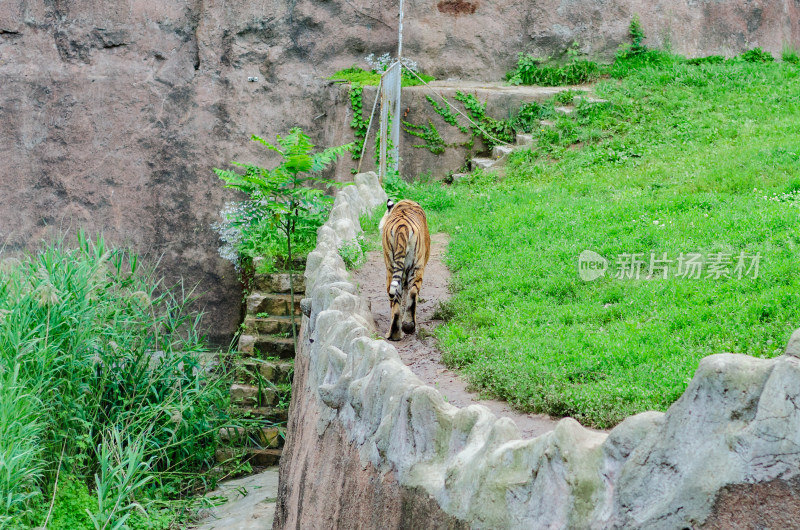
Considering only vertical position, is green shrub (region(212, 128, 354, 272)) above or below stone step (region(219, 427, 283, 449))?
A: above

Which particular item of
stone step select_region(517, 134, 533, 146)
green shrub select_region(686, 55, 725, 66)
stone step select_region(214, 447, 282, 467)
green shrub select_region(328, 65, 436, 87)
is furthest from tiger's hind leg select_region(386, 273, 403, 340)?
green shrub select_region(686, 55, 725, 66)

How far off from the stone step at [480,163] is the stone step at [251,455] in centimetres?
602

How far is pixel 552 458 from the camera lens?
10.5 ft

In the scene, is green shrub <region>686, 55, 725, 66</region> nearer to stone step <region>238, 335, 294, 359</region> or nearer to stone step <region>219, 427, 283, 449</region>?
stone step <region>238, 335, 294, 359</region>

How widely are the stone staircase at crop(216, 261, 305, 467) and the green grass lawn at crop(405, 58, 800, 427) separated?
2249 mm

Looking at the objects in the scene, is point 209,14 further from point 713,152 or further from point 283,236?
point 713,152

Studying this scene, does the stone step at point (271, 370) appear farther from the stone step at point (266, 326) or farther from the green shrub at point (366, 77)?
→ the green shrub at point (366, 77)

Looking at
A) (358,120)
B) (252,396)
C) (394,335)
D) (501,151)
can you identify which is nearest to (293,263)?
(252,396)

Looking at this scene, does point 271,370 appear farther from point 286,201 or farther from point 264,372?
point 286,201

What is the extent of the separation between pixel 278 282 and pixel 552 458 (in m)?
7.23

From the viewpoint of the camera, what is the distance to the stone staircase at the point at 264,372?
955cm

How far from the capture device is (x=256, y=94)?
48.6 feet

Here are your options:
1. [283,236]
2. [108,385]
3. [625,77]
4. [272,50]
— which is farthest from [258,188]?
[625,77]

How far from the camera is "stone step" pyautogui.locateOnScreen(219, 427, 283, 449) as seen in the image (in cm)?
954
